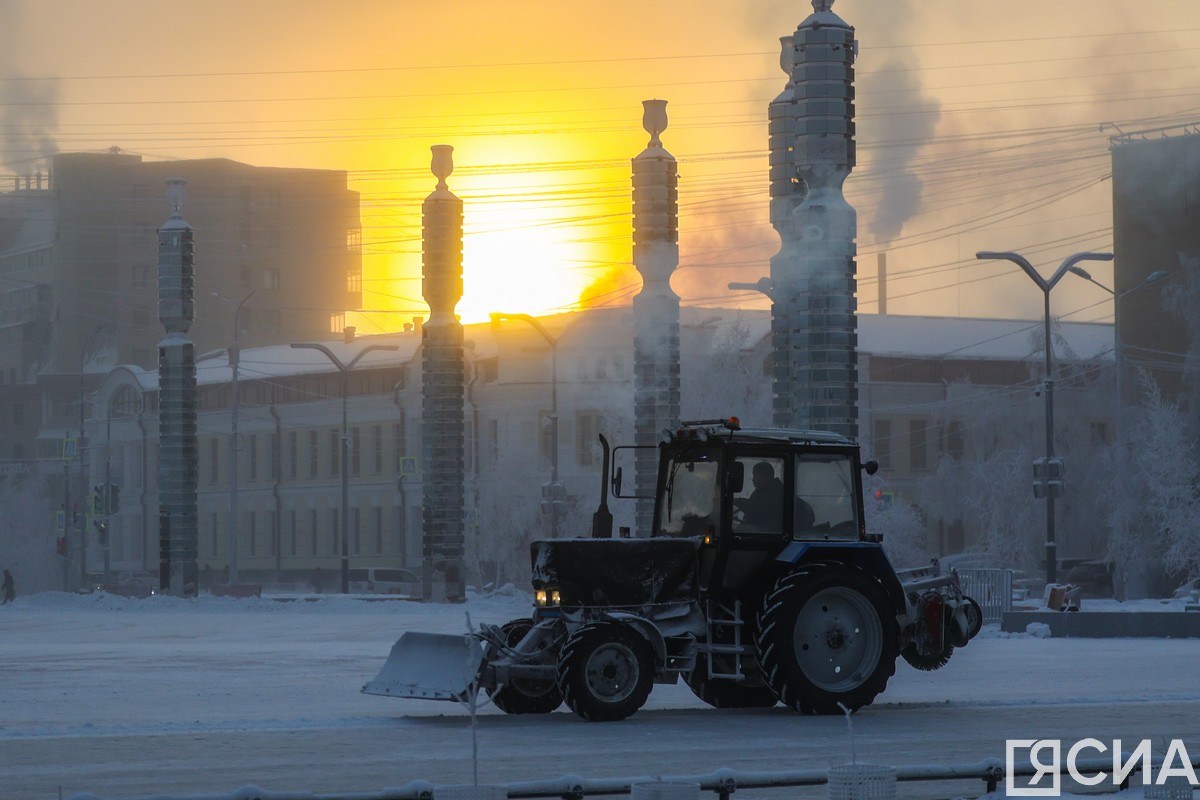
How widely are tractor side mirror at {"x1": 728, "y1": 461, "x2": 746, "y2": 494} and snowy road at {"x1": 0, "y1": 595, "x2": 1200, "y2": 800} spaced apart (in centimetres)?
203

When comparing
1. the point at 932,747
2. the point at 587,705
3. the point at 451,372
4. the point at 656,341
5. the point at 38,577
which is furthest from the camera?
the point at 38,577

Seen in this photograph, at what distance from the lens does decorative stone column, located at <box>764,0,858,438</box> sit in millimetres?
30281

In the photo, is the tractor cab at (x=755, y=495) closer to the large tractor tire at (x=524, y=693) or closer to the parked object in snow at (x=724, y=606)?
the parked object in snow at (x=724, y=606)

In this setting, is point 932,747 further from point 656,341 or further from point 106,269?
point 106,269

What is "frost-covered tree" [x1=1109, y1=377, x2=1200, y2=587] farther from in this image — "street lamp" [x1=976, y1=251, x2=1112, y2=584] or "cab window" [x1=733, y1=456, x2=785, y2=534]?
"cab window" [x1=733, y1=456, x2=785, y2=534]

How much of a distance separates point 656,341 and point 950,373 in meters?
42.9

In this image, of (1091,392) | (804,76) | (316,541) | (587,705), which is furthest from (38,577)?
(587,705)

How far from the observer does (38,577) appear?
10519 cm

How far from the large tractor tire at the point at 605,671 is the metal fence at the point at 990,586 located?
23562mm

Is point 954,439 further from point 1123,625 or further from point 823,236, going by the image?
point 823,236

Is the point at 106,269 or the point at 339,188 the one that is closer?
the point at 106,269

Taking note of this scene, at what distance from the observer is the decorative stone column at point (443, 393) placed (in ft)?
169

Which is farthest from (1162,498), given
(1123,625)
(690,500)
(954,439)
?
(690,500)

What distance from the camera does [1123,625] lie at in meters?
35.4
